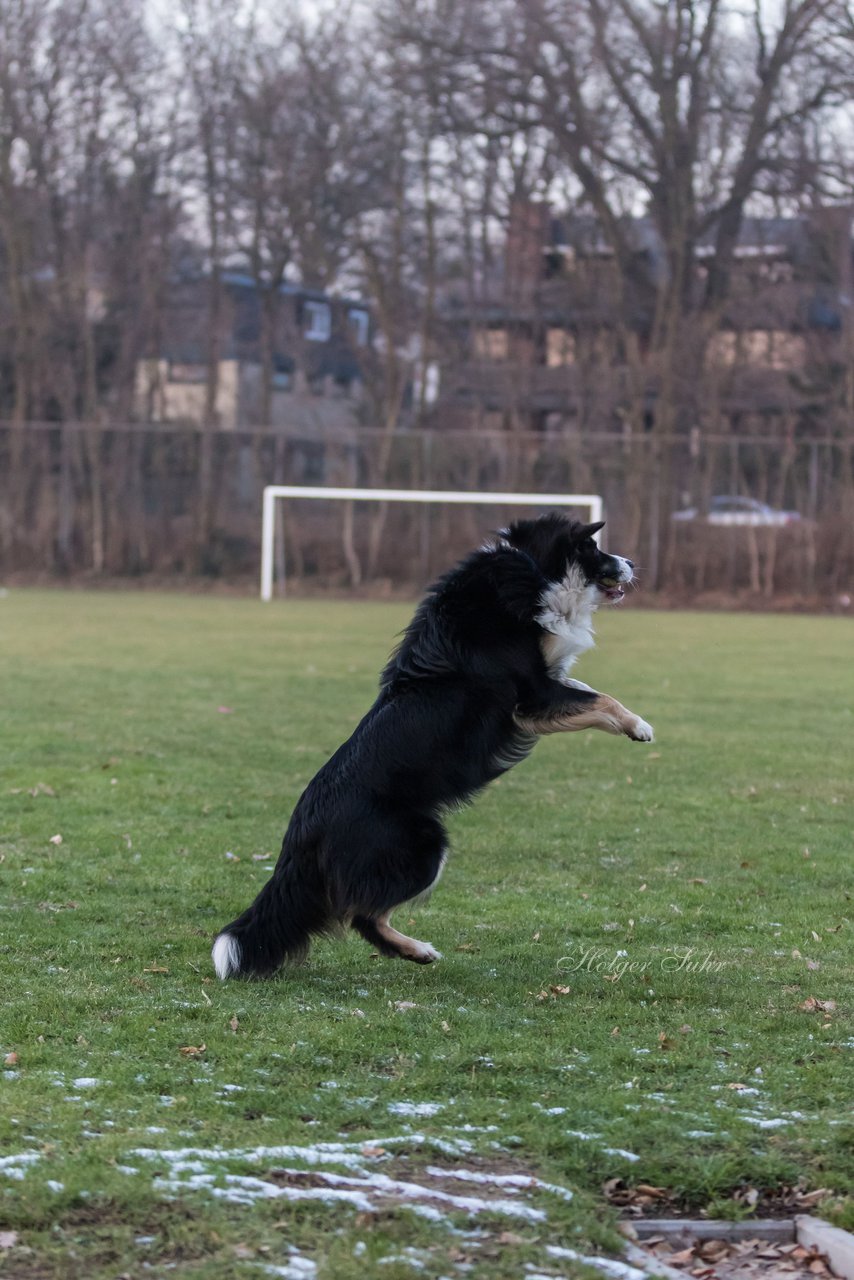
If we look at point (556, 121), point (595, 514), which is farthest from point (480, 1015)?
point (556, 121)

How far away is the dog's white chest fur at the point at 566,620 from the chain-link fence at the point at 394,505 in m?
22.3

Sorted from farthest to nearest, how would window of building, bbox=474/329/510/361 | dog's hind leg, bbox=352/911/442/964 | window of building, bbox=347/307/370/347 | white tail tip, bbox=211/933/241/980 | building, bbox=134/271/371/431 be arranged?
window of building, bbox=347/307/370/347 → window of building, bbox=474/329/510/361 → building, bbox=134/271/371/431 → dog's hind leg, bbox=352/911/442/964 → white tail tip, bbox=211/933/241/980

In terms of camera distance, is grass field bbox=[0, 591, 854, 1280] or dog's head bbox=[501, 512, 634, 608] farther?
dog's head bbox=[501, 512, 634, 608]

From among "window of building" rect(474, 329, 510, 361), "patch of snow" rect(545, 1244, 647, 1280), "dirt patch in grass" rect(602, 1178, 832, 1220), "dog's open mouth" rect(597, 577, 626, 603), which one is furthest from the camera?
"window of building" rect(474, 329, 510, 361)

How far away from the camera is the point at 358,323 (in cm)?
3200

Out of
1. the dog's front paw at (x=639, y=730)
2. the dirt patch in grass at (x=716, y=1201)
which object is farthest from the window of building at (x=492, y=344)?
the dirt patch in grass at (x=716, y=1201)

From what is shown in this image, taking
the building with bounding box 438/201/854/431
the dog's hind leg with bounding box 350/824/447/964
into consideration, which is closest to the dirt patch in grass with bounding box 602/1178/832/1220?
the dog's hind leg with bounding box 350/824/447/964

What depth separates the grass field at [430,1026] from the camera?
2.84 meters

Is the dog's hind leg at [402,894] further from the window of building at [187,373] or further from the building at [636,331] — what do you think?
the window of building at [187,373]

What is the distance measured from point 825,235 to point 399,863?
28759 millimetres

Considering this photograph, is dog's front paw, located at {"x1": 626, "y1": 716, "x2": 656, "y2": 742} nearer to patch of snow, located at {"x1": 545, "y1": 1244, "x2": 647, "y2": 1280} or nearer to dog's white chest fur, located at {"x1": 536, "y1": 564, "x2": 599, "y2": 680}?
dog's white chest fur, located at {"x1": 536, "y1": 564, "x2": 599, "y2": 680}

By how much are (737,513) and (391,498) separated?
24.1 feet

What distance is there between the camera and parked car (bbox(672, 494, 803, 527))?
27438 mm

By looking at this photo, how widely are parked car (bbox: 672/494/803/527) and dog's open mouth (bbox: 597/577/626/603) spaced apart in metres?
22.7
